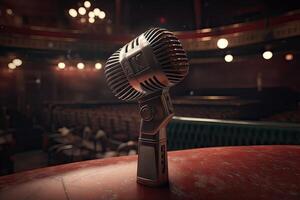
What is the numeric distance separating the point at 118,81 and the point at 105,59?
1009 cm

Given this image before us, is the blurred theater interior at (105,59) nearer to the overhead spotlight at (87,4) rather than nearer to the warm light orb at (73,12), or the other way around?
the overhead spotlight at (87,4)

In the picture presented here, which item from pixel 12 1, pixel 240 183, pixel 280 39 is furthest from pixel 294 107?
pixel 12 1

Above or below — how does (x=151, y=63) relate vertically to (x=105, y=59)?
below

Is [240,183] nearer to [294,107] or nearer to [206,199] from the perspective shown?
[206,199]

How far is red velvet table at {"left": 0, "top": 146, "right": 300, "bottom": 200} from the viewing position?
2.55 feet

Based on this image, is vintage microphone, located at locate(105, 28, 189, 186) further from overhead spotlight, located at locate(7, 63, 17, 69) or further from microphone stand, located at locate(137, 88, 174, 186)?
overhead spotlight, located at locate(7, 63, 17, 69)

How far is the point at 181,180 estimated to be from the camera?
902mm

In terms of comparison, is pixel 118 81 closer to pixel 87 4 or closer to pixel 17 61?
pixel 17 61

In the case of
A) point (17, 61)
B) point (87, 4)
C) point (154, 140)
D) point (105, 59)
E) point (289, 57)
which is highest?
point (87, 4)

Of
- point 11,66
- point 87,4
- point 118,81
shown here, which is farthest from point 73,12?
point 118,81

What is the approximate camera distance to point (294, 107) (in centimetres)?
Answer: 930

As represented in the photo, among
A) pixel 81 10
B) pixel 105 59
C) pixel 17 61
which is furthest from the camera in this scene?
pixel 105 59

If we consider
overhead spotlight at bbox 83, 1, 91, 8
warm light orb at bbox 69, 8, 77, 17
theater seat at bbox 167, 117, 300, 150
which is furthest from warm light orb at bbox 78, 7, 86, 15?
theater seat at bbox 167, 117, 300, 150

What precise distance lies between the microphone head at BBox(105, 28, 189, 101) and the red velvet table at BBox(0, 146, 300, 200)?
1.09 ft
